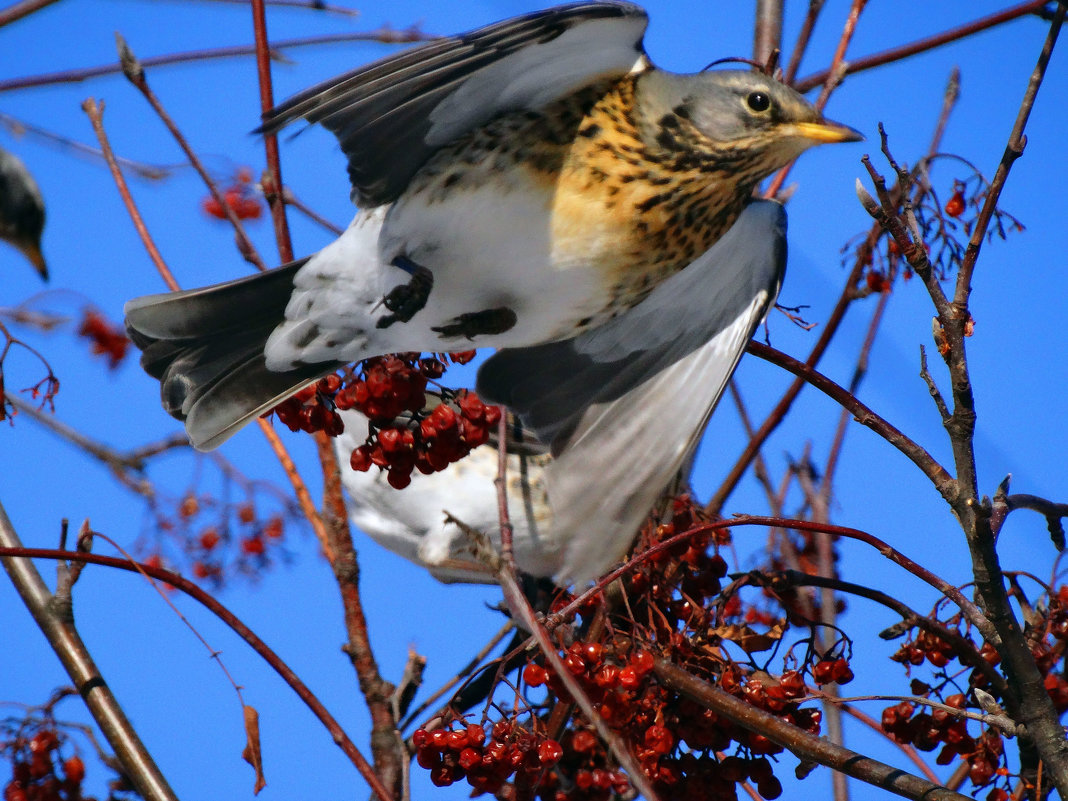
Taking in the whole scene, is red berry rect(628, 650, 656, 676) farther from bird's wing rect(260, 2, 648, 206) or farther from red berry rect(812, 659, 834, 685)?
bird's wing rect(260, 2, 648, 206)

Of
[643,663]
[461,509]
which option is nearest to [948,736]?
[643,663]

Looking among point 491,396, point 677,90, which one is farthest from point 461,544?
point 677,90

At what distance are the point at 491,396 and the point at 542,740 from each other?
4.36ft

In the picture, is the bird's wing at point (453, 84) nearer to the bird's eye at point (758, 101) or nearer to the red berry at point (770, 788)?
the bird's eye at point (758, 101)

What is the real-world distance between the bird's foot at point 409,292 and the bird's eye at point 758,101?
770 millimetres

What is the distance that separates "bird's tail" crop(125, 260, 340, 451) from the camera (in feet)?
8.80

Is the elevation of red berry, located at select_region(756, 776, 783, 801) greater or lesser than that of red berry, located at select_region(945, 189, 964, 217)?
lesser

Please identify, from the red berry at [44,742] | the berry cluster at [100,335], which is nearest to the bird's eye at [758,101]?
the red berry at [44,742]

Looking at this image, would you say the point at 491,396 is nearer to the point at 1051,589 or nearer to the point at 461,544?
the point at 461,544

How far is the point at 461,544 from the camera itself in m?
3.89

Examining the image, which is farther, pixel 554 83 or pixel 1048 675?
pixel 554 83

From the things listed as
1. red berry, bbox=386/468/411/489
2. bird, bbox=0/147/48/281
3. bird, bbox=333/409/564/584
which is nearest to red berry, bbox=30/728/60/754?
red berry, bbox=386/468/411/489

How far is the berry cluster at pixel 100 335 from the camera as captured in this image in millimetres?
4035

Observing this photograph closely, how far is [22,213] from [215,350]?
87.5 inches
